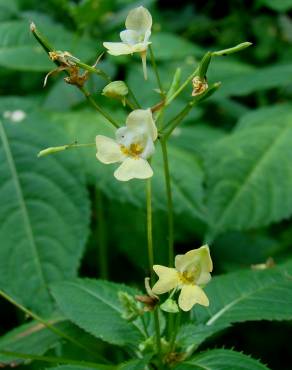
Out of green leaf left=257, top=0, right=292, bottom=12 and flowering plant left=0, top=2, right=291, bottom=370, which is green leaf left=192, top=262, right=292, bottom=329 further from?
green leaf left=257, top=0, right=292, bottom=12

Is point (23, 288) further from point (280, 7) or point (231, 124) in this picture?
point (280, 7)

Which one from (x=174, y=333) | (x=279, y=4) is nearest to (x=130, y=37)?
(x=174, y=333)

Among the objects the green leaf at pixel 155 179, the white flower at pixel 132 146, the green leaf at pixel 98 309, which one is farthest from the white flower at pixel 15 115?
the white flower at pixel 132 146

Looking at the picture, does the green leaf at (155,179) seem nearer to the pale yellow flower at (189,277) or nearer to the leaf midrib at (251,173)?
the leaf midrib at (251,173)

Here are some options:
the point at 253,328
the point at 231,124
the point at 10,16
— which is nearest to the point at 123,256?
the point at 253,328

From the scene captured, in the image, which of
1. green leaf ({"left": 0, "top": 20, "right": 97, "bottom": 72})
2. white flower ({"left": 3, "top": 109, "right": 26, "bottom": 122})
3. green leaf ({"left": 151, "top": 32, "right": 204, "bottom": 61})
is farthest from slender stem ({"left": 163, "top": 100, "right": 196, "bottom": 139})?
green leaf ({"left": 151, "top": 32, "right": 204, "bottom": 61})

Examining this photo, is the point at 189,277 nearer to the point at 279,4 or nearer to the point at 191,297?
the point at 191,297
